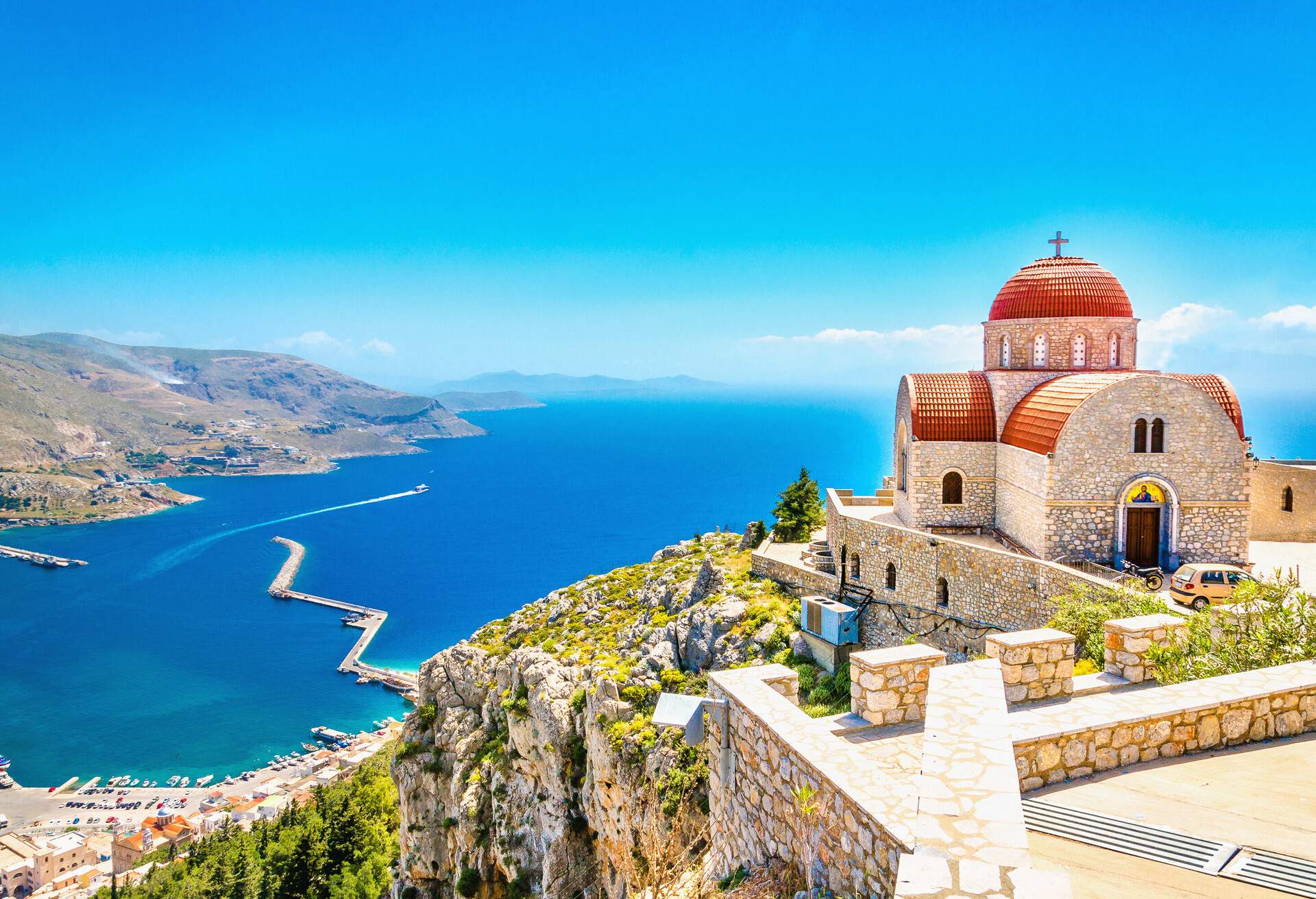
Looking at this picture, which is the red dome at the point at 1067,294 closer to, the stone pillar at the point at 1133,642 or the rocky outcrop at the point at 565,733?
the rocky outcrop at the point at 565,733

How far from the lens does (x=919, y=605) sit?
17844 millimetres

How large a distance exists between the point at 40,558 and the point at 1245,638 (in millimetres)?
125135

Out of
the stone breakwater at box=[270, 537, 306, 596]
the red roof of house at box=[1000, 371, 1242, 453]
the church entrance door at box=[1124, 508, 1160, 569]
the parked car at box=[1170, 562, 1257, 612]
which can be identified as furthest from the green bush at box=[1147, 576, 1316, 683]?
the stone breakwater at box=[270, 537, 306, 596]

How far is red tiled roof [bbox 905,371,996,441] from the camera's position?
2058 centimetres

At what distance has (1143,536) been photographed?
56.5 ft

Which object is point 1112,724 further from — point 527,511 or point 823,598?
point 527,511

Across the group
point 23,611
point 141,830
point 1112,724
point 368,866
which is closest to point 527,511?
point 23,611

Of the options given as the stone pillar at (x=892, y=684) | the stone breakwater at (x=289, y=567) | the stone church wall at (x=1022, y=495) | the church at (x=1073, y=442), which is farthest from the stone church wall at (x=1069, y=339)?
the stone breakwater at (x=289, y=567)

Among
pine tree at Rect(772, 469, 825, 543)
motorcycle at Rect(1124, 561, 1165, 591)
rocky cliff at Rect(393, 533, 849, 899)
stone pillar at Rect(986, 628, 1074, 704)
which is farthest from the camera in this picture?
pine tree at Rect(772, 469, 825, 543)

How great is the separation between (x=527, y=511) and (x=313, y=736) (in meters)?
61.5

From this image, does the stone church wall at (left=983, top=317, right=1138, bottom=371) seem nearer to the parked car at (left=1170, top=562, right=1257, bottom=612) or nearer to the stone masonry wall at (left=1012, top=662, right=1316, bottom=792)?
the parked car at (left=1170, top=562, right=1257, bottom=612)

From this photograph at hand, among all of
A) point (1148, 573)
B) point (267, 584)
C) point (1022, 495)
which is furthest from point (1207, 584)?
point (267, 584)

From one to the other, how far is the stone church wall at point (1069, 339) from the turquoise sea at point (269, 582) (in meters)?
20.8

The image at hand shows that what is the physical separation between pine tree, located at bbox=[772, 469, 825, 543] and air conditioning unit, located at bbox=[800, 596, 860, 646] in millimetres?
7085
